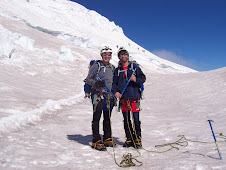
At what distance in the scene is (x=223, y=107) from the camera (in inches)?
311

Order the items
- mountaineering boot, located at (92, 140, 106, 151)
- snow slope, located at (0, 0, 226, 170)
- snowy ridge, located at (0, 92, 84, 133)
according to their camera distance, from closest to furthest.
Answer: snow slope, located at (0, 0, 226, 170) → mountaineering boot, located at (92, 140, 106, 151) → snowy ridge, located at (0, 92, 84, 133)

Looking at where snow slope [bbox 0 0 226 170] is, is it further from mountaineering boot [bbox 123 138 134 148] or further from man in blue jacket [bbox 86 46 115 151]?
man in blue jacket [bbox 86 46 115 151]

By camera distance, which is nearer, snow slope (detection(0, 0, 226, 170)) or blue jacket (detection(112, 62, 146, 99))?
snow slope (detection(0, 0, 226, 170))

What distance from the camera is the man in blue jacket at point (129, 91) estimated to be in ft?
13.9

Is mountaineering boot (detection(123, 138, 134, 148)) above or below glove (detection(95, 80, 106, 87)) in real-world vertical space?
below

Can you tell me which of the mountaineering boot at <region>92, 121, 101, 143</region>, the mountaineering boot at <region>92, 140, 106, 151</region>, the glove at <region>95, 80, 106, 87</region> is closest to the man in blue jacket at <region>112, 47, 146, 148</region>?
the glove at <region>95, 80, 106, 87</region>

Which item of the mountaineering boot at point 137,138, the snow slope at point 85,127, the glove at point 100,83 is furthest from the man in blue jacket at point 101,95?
the mountaineering boot at point 137,138

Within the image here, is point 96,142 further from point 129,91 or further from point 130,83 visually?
point 130,83

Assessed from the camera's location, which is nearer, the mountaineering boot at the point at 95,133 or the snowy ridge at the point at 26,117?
the mountaineering boot at the point at 95,133

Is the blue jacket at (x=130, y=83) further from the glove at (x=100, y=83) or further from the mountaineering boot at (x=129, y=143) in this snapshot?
the mountaineering boot at (x=129, y=143)

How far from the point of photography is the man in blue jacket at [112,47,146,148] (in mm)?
4242

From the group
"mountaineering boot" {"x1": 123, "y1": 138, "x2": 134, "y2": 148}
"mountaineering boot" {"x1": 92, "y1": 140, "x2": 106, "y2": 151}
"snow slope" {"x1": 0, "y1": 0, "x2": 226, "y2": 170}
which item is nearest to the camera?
"snow slope" {"x1": 0, "y1": 0, "x2": 226, "y2": 170}

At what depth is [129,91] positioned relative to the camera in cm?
427

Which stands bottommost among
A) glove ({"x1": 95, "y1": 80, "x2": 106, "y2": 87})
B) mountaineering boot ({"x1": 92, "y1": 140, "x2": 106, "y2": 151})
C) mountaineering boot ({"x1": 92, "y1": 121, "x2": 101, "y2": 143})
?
mountaineering boot ({"x1": 92, "y1": 140, "x2": 106, "y2": 151})
